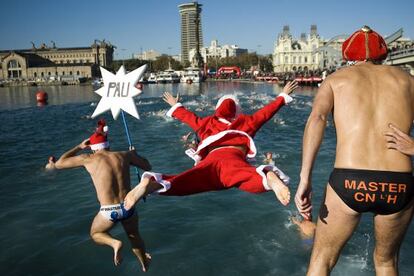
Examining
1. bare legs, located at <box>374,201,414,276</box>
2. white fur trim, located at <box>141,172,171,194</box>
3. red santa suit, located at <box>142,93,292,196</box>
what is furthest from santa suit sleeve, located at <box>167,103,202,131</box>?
bare legs, located at <box>374,201,414,276</box>

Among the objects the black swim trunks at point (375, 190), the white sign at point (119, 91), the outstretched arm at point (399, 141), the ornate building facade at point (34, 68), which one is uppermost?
the ornate building facade at point (34, 68)

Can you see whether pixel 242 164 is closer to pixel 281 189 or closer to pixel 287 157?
pixel 281 189

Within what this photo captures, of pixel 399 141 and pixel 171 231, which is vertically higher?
pixel 399 141

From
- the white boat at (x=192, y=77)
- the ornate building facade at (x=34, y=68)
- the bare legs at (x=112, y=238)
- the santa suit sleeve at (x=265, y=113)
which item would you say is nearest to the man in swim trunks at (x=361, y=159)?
the santa suit sleeve at (x=265, y=113)

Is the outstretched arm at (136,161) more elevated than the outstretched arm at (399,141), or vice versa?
the outstretched arm at (399,141)

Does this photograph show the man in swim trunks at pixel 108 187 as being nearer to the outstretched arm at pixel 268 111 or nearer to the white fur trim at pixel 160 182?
the white fur trim at pixel 160 182

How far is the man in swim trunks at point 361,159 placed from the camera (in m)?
3.35

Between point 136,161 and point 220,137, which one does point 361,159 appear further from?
point 136,161

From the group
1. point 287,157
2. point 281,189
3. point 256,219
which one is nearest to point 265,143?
point 287,157

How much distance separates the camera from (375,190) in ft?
11.0

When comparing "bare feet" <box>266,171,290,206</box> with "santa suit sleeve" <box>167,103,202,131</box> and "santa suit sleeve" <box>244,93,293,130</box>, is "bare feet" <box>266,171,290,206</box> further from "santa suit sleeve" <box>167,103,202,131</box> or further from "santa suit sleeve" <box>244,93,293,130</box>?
"santa suit sleeve" <box>167,103,202,131</box>

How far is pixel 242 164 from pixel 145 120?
23352mm

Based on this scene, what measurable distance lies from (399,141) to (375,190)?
0.47 m

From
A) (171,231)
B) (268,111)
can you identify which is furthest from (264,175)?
(171,231)
